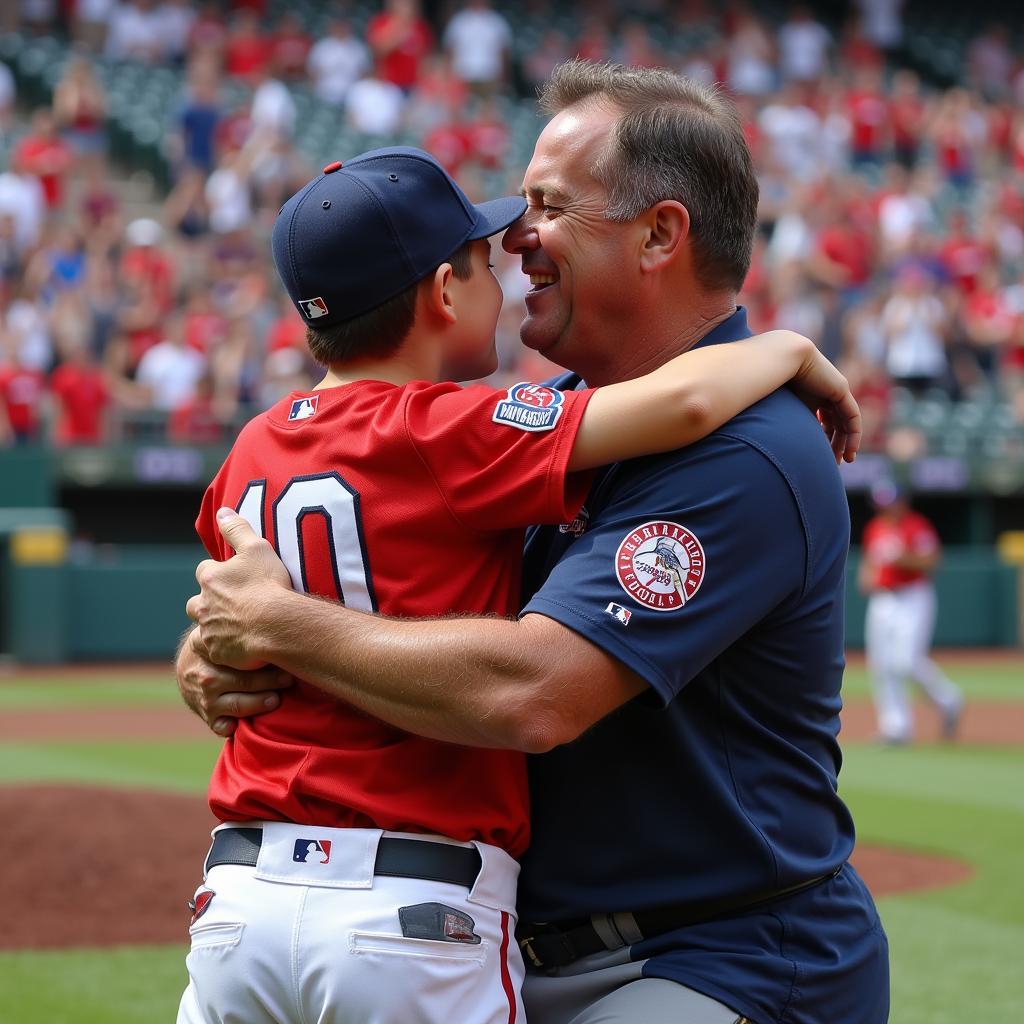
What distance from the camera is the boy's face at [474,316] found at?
2.61m

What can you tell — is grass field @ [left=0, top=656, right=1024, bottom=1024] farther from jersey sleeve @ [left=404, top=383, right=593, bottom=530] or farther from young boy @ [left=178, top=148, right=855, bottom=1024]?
jersey sleeve @ [left=404, top=383, right=593, bottom=530]

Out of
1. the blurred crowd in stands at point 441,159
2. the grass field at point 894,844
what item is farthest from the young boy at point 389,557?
the blurred crowd in stands at point 441,159

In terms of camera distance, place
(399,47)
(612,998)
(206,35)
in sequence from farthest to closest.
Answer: (399,47), (206,35), (612,998)

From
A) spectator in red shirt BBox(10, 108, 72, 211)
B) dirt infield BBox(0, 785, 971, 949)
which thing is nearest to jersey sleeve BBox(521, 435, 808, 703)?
dirt infield BBox(0, 785, 971, 949)

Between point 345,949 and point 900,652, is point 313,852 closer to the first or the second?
point 345,949

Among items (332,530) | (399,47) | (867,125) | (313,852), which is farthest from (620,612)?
(867,125)

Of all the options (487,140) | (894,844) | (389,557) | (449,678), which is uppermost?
(389,557)

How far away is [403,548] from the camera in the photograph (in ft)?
7.75

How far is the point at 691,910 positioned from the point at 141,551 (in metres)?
15.4

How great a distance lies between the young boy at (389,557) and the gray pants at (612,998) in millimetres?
182

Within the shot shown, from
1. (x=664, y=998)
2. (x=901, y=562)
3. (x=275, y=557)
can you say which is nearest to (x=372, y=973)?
(x=664, y=998)

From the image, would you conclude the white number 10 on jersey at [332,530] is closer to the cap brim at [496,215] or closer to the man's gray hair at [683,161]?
the cap brim at [496,215]

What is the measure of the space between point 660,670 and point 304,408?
2.27 ft

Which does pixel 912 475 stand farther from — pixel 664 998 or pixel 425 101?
pixel 664 998
